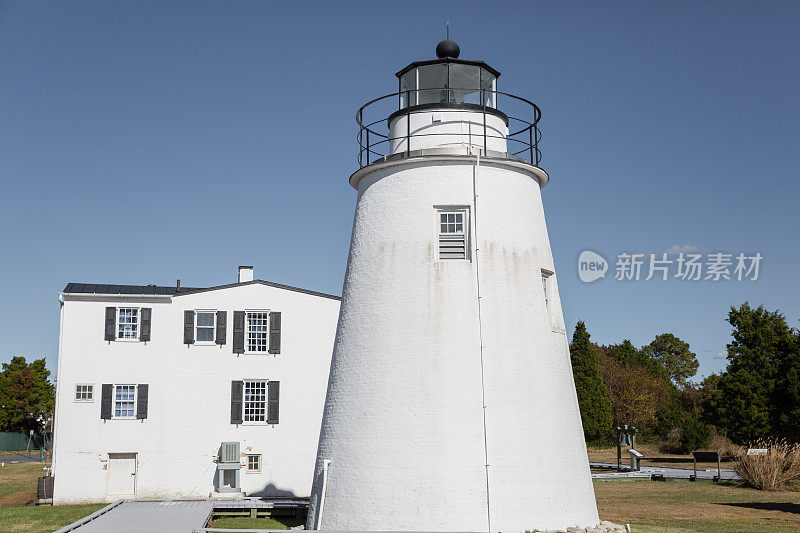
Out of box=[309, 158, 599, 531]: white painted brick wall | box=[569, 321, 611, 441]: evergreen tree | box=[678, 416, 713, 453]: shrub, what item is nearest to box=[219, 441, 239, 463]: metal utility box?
box=[309, 158, 599, 531]: white painted brick wall

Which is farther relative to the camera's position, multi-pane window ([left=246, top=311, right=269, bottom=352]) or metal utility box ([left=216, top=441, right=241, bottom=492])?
Result: multi-pane window ([left=246, top=311, right=269, bottom=352])

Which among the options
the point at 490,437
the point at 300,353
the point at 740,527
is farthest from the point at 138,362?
the point at 740,527

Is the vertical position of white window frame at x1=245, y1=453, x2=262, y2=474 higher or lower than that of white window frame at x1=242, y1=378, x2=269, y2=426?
lower

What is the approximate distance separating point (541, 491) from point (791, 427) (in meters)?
25.3

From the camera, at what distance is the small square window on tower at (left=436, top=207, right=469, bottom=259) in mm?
14891

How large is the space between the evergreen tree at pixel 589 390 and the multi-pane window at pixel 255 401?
25.3m

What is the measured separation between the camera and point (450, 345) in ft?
46.6

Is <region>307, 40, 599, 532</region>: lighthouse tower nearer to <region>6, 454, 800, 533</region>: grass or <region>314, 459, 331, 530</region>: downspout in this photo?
<region>314, 459, 331, 530</region>: downspout

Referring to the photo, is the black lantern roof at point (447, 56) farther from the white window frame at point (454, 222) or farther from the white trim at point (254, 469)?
the white trim at point (254, 469)

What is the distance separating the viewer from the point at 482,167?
15180 mm

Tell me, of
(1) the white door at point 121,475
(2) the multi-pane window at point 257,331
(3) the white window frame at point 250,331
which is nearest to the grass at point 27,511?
(1) the white door at point 121,475

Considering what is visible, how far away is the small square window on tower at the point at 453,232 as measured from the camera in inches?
586

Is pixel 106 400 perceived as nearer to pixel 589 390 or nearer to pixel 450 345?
pixel 450 345

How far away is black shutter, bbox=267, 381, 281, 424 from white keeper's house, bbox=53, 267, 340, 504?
0.12ft
